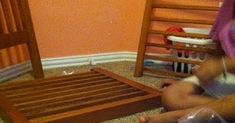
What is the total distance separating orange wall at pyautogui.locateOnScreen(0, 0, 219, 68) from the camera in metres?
1.25

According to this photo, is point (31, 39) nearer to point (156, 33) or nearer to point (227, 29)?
point (156, 33)

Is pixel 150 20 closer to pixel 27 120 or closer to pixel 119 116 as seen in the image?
pixel 119 116

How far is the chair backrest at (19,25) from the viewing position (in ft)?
3.52

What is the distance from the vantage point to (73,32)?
1338 millimetres

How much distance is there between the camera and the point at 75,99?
843mm

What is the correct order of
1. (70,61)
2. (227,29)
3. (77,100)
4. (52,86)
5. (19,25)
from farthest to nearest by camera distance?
(70,61)
(19,25)
(52,86)
(77,100)
(227,29)

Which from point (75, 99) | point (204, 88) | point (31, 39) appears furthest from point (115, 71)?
point (204, 88)

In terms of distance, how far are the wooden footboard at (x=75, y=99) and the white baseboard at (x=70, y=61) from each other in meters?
0.23

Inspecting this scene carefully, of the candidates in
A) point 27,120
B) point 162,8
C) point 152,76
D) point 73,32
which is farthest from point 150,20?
point 27,120

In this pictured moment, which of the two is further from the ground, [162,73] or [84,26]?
[84,26]

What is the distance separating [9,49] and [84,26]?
32 centimetres

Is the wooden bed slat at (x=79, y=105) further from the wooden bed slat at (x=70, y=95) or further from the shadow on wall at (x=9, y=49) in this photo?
the shadow on wall at (x=9, y=49)

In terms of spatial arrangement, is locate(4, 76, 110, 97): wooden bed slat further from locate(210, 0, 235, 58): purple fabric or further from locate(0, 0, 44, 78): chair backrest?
locate(210, 0, 235, 58): purple fabric

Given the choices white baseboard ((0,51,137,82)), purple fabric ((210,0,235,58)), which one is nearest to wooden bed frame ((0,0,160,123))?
white baseboard ((0,51,137,82))
